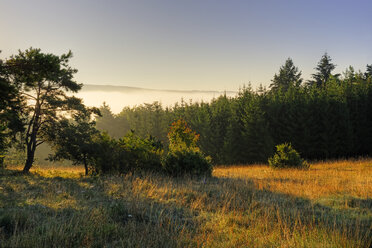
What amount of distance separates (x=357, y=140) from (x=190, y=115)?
95.5 feet

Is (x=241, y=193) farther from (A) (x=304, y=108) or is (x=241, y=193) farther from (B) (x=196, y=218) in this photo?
(A) (x=304, y=108)

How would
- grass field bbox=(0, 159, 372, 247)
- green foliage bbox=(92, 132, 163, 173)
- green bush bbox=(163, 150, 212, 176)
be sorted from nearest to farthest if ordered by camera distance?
grass field bbox=(0, 159, 372, 247) → green bush bbox=(163, 150, 212, 176) → green foliage bbox=(92, 132, 163, 173)

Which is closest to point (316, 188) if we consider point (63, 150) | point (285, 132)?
point (63, 150)

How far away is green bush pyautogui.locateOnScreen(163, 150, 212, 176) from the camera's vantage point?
13.9m

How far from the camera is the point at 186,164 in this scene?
551 inches

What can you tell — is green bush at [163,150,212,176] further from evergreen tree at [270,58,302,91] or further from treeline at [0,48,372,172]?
evergreen tree at [270,58,302,91]

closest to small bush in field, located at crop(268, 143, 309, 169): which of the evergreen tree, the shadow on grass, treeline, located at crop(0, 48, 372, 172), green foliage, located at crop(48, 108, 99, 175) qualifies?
treeline, located at crop(0, 48, 372, 172)

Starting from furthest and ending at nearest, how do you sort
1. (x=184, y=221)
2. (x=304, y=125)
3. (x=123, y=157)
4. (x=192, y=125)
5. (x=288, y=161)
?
(x=192, y=125), (x=304, y=125), (x=288, y=161), (x=123, y=157), (x=184, y=221)

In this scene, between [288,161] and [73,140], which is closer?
[73,140]

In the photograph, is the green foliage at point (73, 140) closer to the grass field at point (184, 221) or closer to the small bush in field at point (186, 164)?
the small bush in field at point (186, 164)

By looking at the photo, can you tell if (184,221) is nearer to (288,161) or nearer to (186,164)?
(186,164)

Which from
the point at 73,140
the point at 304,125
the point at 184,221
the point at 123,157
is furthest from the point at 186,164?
the point at 304,125

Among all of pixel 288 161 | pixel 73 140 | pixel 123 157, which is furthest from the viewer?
pixel 288 161

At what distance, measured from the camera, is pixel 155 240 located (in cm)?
416
